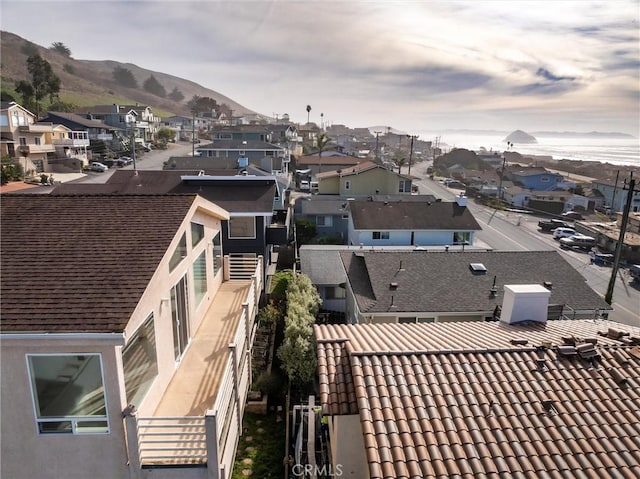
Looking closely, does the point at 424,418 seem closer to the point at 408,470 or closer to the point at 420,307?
the point at 408,470

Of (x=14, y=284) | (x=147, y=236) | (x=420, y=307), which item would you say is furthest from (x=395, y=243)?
(x=14, y=284)

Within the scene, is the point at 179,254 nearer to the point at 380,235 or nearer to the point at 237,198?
the point at 237,198

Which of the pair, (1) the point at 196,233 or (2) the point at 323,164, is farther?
(2) the point at 323,164

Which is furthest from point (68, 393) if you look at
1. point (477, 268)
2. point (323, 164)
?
point (323, 164)

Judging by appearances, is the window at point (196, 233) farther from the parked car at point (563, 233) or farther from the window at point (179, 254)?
the parked car at point (563, 233)

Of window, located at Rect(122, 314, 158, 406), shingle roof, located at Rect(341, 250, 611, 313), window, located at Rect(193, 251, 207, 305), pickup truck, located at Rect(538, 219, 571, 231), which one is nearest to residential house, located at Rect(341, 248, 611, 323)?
shingle roof, located at Rect(341, 250, 611, 313)
